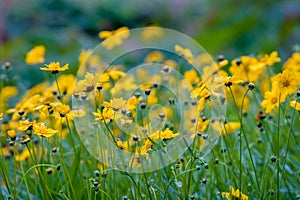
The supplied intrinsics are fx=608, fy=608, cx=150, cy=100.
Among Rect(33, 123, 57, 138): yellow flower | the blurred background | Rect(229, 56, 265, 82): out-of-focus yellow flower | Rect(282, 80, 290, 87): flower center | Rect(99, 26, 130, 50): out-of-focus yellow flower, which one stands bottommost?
Rect(33, 123, 57, 138): yellow flower

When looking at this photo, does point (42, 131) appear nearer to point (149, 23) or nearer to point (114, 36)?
point (114, 36)

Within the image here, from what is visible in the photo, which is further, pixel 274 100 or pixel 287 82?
pixel 274 100

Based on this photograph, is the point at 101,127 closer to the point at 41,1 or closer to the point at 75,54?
the point at 75,54

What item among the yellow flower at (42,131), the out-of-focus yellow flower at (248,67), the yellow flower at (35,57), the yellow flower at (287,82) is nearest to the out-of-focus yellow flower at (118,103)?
the yellow flower at (42,131)

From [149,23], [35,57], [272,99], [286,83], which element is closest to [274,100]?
[272,99]

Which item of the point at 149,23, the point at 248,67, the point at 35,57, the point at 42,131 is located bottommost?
the point at 42,131

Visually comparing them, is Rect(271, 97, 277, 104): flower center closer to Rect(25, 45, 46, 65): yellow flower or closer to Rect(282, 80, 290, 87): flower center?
Rect(282, 80, 290, 87): flower center

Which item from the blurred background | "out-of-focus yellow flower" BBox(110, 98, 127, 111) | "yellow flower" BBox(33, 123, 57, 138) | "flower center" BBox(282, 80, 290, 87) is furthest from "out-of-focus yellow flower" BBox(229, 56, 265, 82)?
the blurred background

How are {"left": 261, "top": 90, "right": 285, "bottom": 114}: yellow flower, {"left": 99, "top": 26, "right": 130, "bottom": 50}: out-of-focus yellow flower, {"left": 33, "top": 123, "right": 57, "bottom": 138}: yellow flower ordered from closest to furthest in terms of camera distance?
{"left": 33, "top": 123, "right": 57, "bottom": 138}: yellow flower → {"left": 261, "top": 90, "right": 285, "bottom": 114}: yellow flower → {"left": 99, "top": 26, "right": 130, "bottom": 50}: out-of-focus yellow flower
